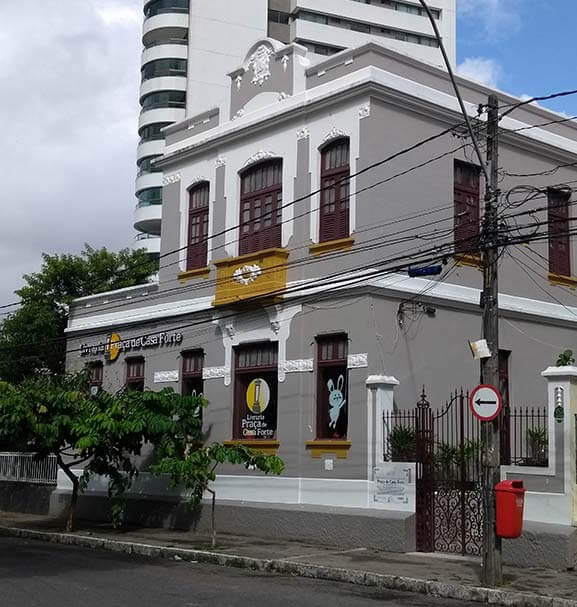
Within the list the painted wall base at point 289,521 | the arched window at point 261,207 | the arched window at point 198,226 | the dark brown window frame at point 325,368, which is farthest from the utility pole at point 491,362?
the arched window at point 198,226

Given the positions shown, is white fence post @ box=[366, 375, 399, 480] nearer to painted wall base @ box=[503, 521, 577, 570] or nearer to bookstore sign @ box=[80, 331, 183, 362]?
painted wall base @ box=[503, 521, 577, 570]

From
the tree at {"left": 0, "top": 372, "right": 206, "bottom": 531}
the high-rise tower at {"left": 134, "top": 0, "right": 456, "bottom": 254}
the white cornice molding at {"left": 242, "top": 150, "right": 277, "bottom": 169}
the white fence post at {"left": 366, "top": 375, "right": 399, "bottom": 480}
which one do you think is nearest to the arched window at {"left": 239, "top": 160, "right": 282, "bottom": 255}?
the white cornice molding at {"left": 242, "top": 150, "right": 277, "bottom": 169}

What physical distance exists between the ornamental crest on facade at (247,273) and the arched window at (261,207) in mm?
634

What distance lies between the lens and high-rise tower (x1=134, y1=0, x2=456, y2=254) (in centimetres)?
6419

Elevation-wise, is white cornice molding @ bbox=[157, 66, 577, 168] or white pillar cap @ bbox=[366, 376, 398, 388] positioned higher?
white cornice molding @ bbox=[157, 66, 577, 168]

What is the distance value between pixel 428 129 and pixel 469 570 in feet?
30.9

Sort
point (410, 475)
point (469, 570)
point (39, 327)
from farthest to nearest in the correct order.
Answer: point (39, 327)
point (410, 475)
point (469, 570)

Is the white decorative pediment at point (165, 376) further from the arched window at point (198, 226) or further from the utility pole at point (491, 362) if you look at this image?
the utility pole at point (491, 362)

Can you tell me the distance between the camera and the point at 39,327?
31.6 m

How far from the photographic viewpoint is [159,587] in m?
13.2

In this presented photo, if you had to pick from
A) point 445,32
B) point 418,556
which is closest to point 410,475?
point 418,556

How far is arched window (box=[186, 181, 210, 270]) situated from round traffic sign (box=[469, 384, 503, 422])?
35.7 ft

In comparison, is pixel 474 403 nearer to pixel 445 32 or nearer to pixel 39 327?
pixel 39 327

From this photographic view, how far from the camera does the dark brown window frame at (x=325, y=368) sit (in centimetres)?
1939
